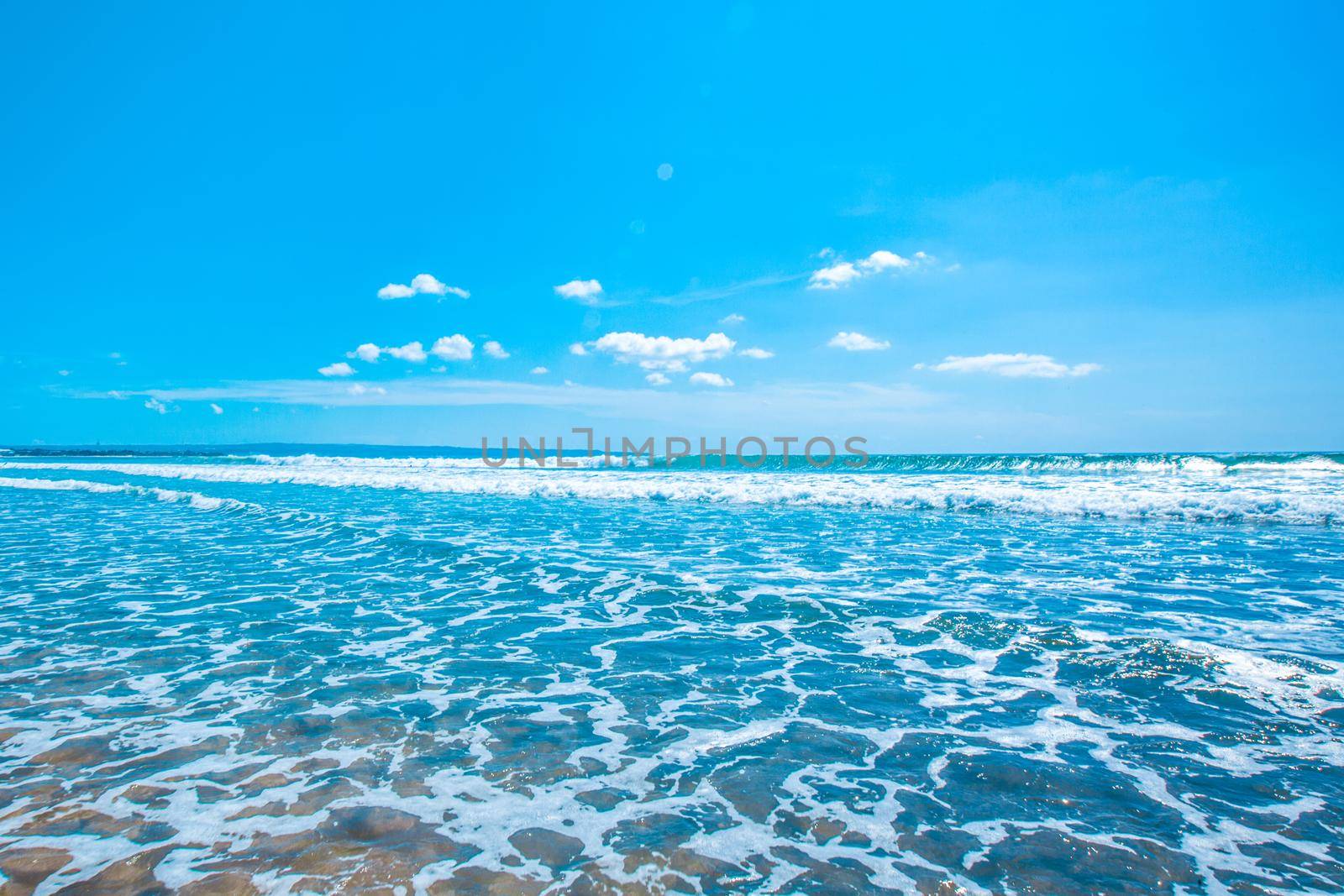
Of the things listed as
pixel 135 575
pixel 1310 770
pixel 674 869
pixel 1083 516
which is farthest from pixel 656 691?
pixel 1083 516

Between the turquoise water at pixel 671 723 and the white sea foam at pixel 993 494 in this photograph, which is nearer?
the turquoise water at pixel 671 723

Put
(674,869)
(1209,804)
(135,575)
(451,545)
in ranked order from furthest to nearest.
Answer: (451,545) → (135,575) → (1209,804) → (674,869)

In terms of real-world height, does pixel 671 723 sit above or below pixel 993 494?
below

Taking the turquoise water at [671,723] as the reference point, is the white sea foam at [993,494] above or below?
above

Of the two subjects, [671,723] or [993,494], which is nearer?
[671,723]

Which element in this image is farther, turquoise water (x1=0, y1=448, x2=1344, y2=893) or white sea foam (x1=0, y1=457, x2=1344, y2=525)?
white sea foam (x1=0, y1=457, x2=1344, y2=525)

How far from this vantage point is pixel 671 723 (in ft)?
16.3

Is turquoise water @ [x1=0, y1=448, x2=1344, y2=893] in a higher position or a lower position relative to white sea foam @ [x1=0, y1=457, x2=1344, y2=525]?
lower

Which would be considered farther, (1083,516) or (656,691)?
(1083,516)

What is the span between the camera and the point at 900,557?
11945 mm

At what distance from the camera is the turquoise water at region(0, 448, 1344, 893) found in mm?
3297

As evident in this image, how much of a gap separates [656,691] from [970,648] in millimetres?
3303

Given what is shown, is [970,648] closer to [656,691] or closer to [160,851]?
[656,691]

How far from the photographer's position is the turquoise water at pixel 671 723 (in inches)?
130
